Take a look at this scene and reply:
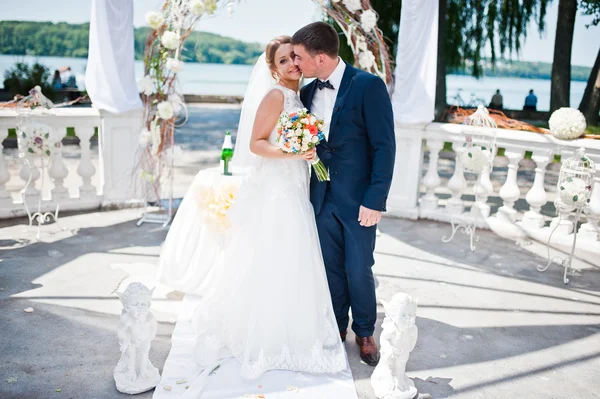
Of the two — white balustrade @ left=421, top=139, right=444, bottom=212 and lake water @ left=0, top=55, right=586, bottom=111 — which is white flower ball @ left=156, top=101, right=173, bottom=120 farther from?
white balustrade @ left=421, top=139, right=444, bottom=212

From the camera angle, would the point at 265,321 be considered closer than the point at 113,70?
Yes

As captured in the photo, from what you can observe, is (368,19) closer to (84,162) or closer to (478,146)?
(478,146)

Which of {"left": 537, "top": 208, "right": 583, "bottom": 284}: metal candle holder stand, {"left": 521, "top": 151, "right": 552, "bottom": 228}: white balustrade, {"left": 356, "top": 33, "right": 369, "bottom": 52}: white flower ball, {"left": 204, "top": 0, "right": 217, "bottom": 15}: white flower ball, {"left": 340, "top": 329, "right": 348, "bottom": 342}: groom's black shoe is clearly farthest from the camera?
{"left": 356, "top": 33, "right": 369, "bottom": 52}: white flower ball

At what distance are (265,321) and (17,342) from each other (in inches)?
59.9

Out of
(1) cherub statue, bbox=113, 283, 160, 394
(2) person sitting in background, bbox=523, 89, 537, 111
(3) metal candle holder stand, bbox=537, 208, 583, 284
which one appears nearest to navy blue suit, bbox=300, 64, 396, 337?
(1) cherub statue, bbox=113, 283, 160, 394

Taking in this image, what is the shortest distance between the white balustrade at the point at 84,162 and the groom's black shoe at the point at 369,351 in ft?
12.2

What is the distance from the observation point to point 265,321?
121 inches

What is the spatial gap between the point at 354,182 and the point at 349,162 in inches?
4.6

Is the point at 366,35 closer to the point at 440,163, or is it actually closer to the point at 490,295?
the point at 490,295

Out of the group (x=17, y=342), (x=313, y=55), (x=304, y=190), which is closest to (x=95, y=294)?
(x=17, y=342)

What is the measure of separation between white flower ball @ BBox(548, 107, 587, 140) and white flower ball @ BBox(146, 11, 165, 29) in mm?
3844

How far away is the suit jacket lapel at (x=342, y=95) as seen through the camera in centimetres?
306

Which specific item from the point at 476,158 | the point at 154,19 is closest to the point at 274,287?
the point at 476,158

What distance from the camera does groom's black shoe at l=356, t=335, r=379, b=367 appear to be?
325cm
